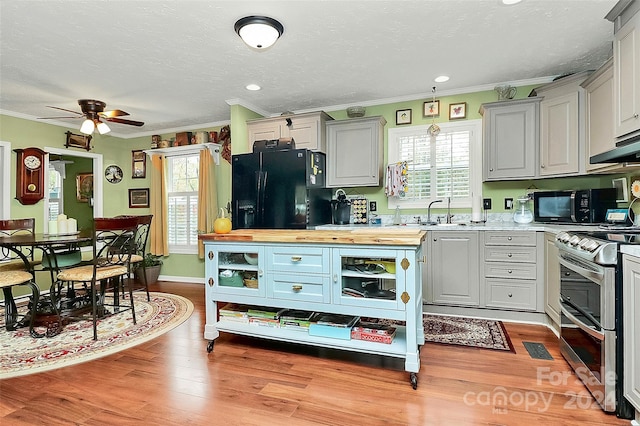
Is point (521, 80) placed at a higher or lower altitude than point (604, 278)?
higher

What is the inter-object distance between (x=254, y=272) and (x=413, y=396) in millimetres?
1408

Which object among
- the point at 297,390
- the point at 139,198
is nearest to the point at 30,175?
the point at 139,198

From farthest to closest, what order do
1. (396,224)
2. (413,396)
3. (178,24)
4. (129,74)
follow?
(396,224), (129,74), (178,24), (413,396)

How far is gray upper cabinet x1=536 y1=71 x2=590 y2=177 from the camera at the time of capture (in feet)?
10.3

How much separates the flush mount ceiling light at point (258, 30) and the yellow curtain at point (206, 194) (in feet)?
9.53

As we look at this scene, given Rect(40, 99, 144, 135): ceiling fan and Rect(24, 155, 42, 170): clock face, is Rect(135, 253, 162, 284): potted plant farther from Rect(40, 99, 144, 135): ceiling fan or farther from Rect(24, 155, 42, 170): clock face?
Rect(40, 99, 144, 135): ceiling fan

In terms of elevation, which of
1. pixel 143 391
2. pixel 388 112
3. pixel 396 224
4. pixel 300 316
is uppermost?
pixel 388 112

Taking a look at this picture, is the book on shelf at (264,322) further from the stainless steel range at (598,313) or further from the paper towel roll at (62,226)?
the paper towel roll at (62,226)

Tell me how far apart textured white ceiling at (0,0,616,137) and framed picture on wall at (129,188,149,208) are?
1845 millimetres

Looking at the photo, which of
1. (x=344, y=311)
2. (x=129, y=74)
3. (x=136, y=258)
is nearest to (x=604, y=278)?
(x=344, y=311)

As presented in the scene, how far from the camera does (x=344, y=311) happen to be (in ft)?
7.54

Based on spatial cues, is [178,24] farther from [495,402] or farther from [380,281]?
[495,402]

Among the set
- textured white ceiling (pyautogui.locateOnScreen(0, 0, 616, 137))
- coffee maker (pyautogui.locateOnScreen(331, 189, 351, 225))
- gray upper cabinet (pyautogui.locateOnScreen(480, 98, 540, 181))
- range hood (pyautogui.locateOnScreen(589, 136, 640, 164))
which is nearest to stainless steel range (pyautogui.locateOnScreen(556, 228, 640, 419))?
range hood (pyautogui.locateOnScreen(589, 136, 640, 164))

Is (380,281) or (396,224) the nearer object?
(380,281)
